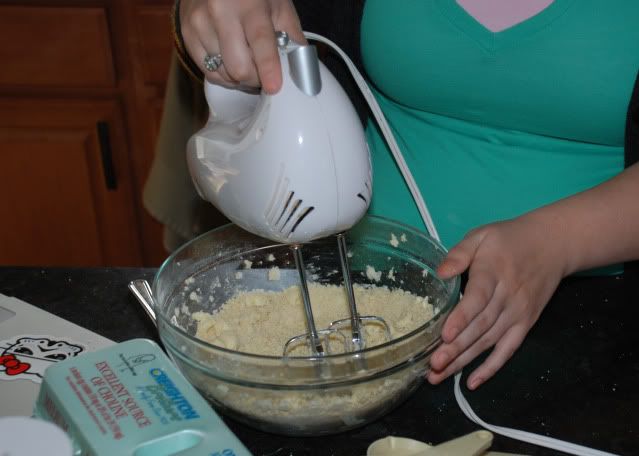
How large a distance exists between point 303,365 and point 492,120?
20.0 inches

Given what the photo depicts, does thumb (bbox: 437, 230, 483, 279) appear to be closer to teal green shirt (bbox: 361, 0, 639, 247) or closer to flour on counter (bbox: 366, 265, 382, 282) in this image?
flour on counter (bbox: 366, 265, 382, 282)

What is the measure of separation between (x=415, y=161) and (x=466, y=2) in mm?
224

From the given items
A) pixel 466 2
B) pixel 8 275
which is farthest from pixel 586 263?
pixel 8 275

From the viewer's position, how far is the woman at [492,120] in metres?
0.75

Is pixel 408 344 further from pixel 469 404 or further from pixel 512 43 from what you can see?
pixel 512 43

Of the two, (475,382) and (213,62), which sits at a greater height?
(213,62)

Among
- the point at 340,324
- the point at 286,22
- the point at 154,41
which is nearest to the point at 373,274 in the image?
the point at 340,324

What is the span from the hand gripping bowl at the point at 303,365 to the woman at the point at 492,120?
4 cm

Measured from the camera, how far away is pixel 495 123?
1024mm

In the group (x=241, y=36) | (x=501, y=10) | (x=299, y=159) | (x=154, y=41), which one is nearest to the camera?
(x=299, y=159)

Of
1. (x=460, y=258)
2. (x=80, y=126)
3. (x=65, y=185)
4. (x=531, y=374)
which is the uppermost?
(x=460, y=258)

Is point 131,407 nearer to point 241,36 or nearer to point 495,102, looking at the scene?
point 241,36

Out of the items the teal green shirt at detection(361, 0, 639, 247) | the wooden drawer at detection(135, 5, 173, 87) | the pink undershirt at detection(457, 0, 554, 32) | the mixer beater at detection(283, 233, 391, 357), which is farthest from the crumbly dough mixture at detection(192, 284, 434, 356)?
the wooden drawer at detection(135, 5, 173, 87)

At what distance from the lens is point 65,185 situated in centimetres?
206
